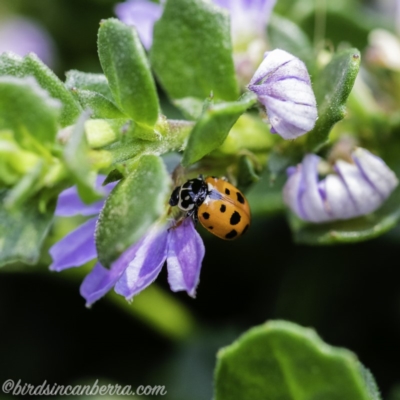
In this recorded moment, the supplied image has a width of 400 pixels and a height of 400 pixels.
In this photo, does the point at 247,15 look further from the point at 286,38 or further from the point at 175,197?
the point at 175,197

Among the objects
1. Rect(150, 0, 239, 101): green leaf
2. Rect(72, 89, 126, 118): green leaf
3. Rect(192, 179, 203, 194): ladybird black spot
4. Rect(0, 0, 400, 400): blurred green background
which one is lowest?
Rect(0, 0, 400, 400): blurred green background

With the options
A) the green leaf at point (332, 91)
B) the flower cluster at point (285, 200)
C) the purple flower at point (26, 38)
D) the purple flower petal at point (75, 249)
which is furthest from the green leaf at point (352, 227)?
the purple flower at point (26, 38)

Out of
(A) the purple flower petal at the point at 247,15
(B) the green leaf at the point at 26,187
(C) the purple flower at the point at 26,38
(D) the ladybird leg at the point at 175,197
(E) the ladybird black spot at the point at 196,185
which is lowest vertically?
(C) the purple flower at the point at 26,38

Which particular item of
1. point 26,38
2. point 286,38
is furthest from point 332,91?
point 26,38

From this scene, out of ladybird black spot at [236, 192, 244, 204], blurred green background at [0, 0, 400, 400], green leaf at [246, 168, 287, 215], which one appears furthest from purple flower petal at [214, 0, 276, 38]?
ladybird black spot at [236, 192, 244, 204]

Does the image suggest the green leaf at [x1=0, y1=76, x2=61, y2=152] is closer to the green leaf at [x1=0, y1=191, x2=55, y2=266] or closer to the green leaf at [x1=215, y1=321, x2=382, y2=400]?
the green leaf at [x1=0, y1=191, x2=55, y2=266]

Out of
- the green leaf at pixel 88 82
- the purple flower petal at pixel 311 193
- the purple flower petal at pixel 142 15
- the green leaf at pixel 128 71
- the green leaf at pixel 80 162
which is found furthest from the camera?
the purple flower petal at pixel 142 15

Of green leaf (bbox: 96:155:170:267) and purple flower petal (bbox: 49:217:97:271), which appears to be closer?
green leaf (bbox: 96:155:170:267)

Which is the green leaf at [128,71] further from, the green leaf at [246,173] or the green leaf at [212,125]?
the green leaf at [246,173]
